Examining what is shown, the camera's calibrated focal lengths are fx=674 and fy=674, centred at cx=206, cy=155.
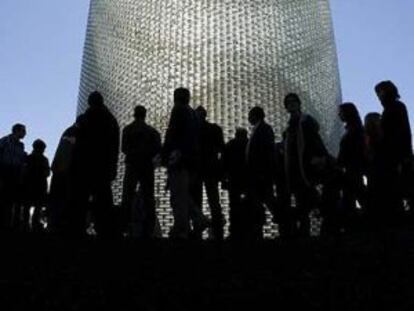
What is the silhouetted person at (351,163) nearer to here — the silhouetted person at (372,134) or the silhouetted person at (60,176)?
the silhouetted person at (372,134)

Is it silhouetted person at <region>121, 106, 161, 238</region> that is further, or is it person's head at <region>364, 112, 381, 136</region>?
silhouetted person at <region>121, 106, 161, 238</region>

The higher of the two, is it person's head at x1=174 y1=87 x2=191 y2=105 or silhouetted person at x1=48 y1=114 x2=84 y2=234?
person's head at x1=174 y1=87 x2=191 y2=105

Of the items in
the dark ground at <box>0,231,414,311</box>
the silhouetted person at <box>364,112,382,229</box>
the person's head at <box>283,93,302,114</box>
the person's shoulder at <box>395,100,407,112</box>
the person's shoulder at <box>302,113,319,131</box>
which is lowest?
the dark ground at <box>0,231,414,311</box>

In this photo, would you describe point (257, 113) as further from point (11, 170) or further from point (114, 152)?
point (11, 170)

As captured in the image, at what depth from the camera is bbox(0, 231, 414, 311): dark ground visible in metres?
3.55

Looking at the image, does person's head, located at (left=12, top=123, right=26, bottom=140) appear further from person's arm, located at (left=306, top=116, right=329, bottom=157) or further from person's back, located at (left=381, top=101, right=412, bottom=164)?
person's back, located at (left=381, top=101, right=412, bottom=164)

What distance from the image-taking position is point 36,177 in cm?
825

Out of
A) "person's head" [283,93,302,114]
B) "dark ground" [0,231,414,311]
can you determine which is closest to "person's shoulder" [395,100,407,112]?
"person's head" [283,93,302,114]

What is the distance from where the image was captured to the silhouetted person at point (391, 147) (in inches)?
225

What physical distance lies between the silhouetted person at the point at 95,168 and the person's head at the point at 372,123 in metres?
2.37

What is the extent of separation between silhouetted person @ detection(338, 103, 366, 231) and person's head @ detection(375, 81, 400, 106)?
0.85 m

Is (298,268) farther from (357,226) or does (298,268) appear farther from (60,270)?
(357,226)

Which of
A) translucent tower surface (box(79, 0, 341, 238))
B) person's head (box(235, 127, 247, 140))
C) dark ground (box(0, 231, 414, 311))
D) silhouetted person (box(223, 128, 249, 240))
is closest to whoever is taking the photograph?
dark ground (box(0, 231, 414, 311))

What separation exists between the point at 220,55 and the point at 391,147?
26.4m
